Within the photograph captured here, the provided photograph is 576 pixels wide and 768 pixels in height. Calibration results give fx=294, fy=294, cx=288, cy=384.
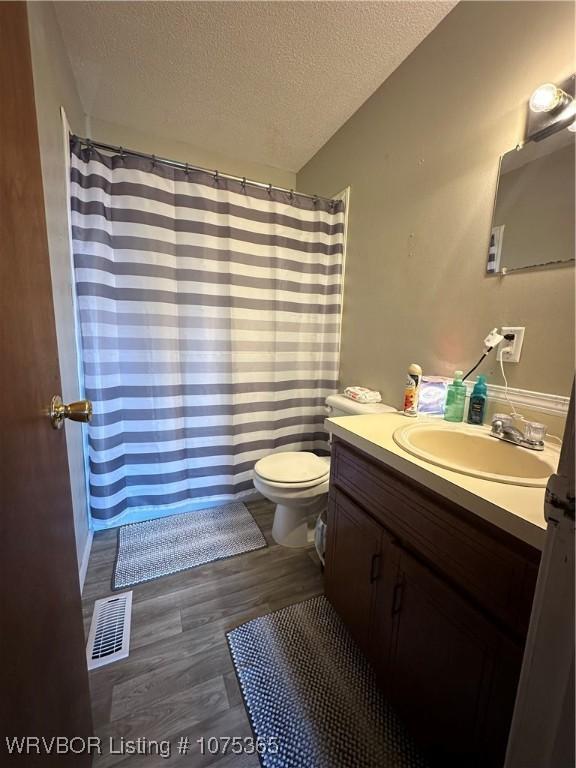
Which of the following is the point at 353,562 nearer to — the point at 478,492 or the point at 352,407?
the point at 478,492

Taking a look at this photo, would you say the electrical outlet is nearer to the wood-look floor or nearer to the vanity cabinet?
the vanity cabinet

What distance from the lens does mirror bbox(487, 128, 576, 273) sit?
911 millimetres

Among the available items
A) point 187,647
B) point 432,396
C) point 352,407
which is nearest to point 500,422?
point 432,396

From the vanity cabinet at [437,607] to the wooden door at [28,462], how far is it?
82 cm

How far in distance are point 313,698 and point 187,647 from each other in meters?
0.49

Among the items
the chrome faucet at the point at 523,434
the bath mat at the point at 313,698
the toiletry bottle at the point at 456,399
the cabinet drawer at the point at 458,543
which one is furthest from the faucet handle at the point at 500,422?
the bath mat at the point at 313,698

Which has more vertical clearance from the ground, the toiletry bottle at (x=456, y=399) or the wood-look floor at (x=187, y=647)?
the toiletry bottle at (x=456, y=399)

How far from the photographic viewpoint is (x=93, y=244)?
4.77 ft

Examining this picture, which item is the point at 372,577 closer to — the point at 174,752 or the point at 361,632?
the point at 361,632

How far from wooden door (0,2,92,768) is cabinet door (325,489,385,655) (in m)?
0.82

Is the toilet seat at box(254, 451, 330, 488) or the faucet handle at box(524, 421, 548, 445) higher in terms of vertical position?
the faucet handle at box(524, 421, 548, 445)

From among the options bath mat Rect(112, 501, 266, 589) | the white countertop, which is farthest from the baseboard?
the white countertop

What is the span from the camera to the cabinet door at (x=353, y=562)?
3.14 feet

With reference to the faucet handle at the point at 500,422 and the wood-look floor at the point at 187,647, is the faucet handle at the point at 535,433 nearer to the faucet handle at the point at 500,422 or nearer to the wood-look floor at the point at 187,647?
the faucet handle at the point at 500,422
